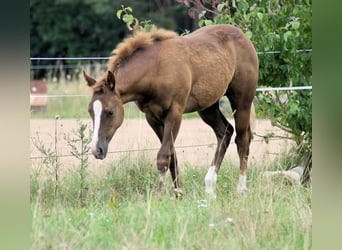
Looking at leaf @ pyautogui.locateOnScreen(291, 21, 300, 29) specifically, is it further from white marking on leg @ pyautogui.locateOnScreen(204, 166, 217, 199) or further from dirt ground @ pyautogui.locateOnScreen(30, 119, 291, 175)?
white marking on leg @ pyautogui.locateOnScreen(204, 166, 217, 199)

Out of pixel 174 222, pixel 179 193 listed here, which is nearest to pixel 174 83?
pixel 179 193

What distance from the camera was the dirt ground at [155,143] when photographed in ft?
23.1

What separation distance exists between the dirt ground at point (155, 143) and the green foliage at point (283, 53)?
421mm

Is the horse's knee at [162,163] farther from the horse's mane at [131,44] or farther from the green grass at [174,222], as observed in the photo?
the horse's mane at [131,44]

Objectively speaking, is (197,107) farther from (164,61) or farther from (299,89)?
(299,89)

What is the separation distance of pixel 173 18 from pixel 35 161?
18.8 m

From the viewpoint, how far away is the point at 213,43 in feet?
21.0

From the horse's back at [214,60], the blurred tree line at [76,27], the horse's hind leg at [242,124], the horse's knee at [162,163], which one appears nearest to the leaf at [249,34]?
the horse's back at [214,60]

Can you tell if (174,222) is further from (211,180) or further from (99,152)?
(211,180)

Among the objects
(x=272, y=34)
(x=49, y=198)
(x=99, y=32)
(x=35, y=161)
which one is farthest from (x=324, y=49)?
(x=99, y=32)

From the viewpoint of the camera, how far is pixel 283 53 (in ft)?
22.7

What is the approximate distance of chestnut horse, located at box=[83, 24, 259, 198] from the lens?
5547 mm

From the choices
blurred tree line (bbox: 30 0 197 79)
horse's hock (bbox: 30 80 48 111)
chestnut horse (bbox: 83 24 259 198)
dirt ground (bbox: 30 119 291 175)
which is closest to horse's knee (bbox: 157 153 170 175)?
chestnut horse (bbox: 83 24 259 198)

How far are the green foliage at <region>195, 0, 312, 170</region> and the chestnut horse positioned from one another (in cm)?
41
